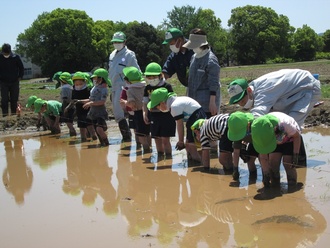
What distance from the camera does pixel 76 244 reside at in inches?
151

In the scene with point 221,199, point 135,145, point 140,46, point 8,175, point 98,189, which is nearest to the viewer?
point 221,199

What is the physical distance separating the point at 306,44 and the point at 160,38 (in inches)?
1011

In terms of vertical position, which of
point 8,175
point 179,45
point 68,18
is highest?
point 68,18

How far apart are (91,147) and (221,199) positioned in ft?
14.0

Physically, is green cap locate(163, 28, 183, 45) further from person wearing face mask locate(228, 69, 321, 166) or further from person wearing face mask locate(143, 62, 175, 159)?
person wearing face mask locate(228, 69, 321, 166)

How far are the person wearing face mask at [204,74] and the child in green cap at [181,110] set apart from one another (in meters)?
0.45

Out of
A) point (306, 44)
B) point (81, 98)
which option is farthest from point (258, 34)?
point (81, 98)

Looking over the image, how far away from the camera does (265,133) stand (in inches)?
193

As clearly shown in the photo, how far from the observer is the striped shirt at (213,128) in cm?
597

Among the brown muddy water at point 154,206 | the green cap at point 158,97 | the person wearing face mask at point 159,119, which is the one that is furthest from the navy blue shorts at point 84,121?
the green cap at point 158,97

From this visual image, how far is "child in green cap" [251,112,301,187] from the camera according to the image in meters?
4.93

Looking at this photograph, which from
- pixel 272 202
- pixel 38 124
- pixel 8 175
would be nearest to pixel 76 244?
pixel 272 202

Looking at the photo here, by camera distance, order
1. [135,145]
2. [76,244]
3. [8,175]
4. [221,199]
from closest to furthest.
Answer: [76,244] → [221,199] → [8,175] → [135,145]

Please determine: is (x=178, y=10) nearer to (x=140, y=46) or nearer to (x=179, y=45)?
(x=140, y=46)
